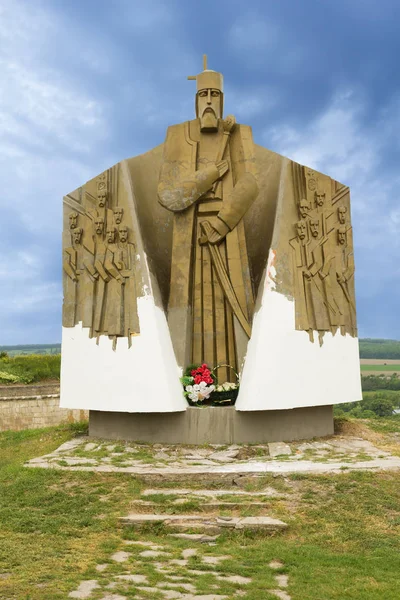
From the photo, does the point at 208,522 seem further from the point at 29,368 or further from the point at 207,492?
the point at 29,368

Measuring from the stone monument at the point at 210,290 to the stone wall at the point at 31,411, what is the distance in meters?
6.35

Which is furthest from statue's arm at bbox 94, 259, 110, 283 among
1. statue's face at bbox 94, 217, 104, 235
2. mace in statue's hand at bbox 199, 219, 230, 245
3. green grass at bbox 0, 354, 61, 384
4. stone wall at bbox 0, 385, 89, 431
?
green grass at bbox 0, 354, 61, 384

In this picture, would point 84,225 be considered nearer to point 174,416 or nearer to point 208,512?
point 174,416

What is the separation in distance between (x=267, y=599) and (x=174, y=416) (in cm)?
623

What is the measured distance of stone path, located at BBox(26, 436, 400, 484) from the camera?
307 inches

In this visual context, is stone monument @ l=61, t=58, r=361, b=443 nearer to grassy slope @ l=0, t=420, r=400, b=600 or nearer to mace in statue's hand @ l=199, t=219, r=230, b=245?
mace in statue's hand @ l=199, t=219, r=230, b=245

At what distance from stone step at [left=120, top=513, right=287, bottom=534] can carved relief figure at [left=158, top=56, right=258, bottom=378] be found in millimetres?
4882

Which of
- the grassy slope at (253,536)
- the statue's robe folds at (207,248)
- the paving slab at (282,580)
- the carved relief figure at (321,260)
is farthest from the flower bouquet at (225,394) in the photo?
the paving slab at (282,580)

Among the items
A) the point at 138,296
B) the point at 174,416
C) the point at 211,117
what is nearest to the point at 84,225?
the point at 138,296

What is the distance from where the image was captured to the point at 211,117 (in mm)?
11125

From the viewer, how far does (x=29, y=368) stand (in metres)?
19.4

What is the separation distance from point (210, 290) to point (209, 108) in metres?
3.36

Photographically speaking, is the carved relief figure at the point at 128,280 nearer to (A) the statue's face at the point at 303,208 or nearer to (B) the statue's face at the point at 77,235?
(B) the statue's face at the point at 77,235

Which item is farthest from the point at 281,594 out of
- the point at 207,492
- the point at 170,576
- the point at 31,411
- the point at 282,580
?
the point at 31,411
